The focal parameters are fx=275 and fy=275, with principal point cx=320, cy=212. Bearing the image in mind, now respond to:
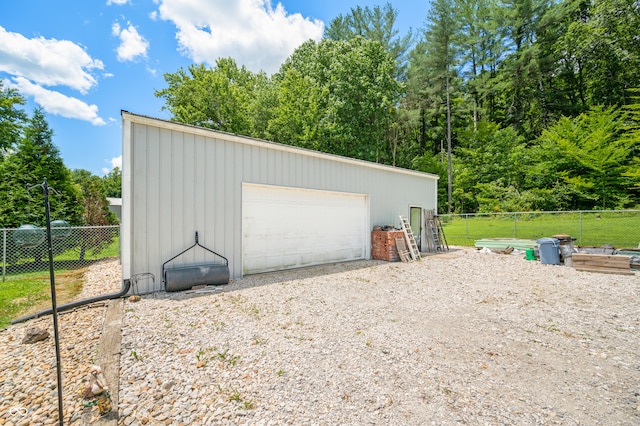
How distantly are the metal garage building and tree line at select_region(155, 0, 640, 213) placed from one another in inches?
465

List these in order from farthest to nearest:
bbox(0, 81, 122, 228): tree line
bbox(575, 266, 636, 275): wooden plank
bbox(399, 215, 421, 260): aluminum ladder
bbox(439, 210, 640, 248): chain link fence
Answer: bbox(439, 210, 640, 248): chain link fence → bbox(399, 215, 421, 260): aluminum ladder → bbox(0, 81, 122, 228): tree line → bbox(575, 266, 636, 275): wooden plank

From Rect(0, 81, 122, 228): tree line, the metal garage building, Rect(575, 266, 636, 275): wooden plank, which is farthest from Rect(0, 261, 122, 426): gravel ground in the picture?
Rect(575, 266, 636, 275): wooden plank

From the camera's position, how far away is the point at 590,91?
20391 millimetres

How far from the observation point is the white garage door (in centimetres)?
673

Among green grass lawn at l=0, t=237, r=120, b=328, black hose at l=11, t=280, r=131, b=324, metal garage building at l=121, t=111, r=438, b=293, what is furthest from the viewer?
metal garage building at l=121, t=111, r=438, b=293

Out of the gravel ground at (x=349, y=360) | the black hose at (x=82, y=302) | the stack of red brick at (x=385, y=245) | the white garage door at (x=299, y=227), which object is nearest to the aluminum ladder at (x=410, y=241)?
the stack of red brick at (x=385, y=245)

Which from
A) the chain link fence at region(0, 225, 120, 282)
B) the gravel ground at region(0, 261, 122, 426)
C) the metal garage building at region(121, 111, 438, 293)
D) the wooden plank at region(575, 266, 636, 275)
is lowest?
the wooden plank at region(575, 266, 636, 275)

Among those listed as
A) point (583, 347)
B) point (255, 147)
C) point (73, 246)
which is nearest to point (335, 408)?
point (583, 347)

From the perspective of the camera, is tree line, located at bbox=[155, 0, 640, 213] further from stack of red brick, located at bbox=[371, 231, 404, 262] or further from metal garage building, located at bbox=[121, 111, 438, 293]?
stack of red brick, located at bbox=[371, 231, 404, 262]

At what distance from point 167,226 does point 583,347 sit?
255 inches

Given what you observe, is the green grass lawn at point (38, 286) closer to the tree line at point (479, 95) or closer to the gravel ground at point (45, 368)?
the gravel ground at point (45, 368)

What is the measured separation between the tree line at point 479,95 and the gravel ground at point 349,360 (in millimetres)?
16045

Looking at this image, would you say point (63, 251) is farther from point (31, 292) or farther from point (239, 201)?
point (239, 201)

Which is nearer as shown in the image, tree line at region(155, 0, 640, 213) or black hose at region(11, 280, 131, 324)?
black hose at region(11, 280, 131, 324)
